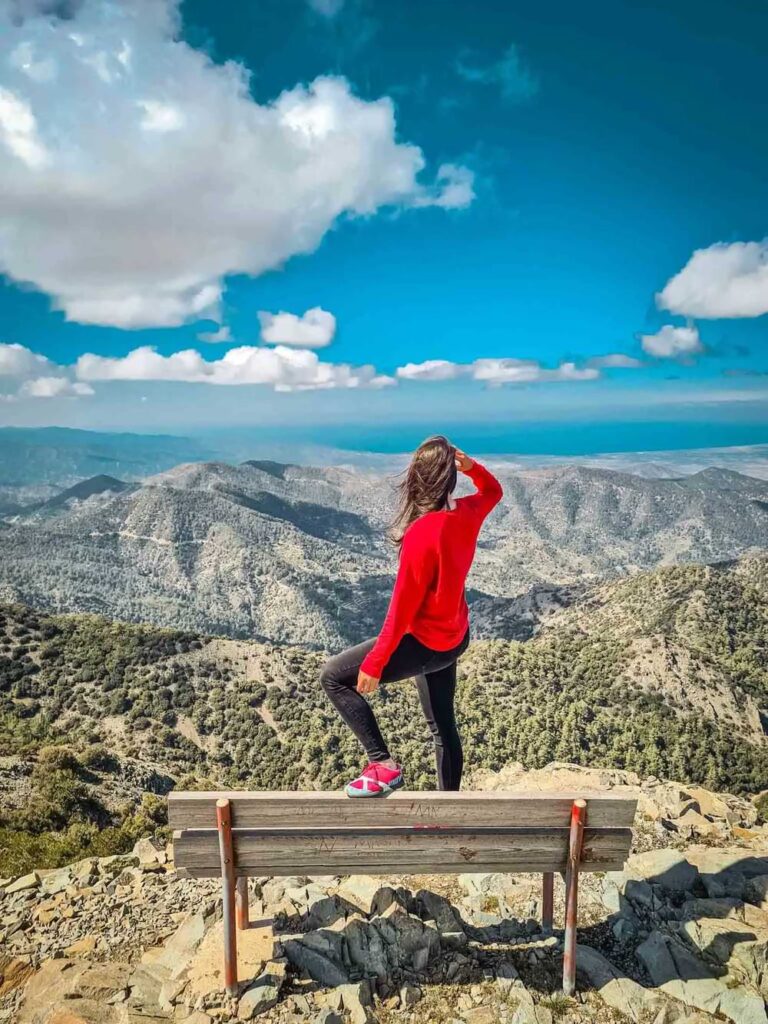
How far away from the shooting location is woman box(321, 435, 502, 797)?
4.18 meters

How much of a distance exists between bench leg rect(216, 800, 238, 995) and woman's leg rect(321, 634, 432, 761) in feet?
3.52

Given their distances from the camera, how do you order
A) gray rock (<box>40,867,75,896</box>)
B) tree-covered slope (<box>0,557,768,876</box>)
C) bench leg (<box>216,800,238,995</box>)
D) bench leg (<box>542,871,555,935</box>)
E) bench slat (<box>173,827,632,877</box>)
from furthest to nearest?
tree-covered slope (<box>0,557,768,876</box>) < gray rock (<box>40,867,75,896</box>) < bench leg (<box>542,871,555,935</box>) < bench slat (<box>173,827,632,877</box>) < bench leg (<box>216,800,238,995</box>)

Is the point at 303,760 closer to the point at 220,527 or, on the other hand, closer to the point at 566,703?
the point at 566,703

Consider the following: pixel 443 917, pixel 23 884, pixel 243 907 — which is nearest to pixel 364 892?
pixel 443 917

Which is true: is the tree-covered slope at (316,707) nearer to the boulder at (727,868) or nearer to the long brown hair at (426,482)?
the boulder at (727,868)

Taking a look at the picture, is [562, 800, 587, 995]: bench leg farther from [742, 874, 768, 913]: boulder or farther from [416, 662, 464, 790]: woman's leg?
[742, 874, 768, 913]: boulder

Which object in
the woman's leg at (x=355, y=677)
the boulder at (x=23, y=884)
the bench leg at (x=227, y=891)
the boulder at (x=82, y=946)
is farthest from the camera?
the boulder at (x=23, y=884)

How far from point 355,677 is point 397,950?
2.37 meters

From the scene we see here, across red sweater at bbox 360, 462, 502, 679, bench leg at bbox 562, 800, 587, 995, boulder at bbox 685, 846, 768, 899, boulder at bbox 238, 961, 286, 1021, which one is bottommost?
boulder at bbox 685, 846, 768, 899

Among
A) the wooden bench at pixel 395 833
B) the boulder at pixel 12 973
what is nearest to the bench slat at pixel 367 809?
the wooden bench at pixel 395 833

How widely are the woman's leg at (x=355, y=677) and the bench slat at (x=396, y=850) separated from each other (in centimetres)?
63

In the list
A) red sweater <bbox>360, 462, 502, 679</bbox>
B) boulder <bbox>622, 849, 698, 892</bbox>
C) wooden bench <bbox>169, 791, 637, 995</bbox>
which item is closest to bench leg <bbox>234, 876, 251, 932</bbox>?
wooden bench <bbox>169, 791, 637, 995</bbox>

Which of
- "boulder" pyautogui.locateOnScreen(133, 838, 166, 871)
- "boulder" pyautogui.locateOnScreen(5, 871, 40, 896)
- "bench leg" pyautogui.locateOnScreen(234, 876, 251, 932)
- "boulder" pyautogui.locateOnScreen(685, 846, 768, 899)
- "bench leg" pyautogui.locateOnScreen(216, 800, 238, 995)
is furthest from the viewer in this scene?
"boulder" pyautogui.locateOnScreen(133, 838, 166, 871)

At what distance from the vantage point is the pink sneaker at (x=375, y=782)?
3950 millimetres
